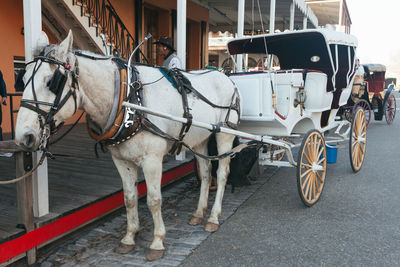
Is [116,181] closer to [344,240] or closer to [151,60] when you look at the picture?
[344,240]

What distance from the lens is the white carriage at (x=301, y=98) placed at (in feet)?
14.3

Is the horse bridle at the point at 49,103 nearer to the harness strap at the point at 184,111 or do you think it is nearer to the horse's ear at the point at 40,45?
the horse's ear at the point at 40,45

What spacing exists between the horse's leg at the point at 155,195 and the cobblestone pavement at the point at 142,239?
9 cm

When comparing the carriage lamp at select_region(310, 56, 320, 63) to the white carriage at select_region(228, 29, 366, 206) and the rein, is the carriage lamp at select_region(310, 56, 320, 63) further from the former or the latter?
the rein

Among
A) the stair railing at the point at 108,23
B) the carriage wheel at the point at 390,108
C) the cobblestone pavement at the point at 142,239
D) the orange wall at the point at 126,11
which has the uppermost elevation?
the orange wall at the point at 126,11

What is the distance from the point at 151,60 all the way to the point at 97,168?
739 cm

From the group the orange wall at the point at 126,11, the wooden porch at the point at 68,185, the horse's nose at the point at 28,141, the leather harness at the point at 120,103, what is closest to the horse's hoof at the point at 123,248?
the wooden porch at the point at 68,185

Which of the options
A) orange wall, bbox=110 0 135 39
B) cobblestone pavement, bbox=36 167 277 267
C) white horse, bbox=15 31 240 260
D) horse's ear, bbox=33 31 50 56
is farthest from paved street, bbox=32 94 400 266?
orange wall, bbox=110 0 135 39

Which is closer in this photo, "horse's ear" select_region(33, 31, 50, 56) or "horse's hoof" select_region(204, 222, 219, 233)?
"horse's ear" select_region(33, 31, 50, 56)

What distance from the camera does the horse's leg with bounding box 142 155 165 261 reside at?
9.84 feet

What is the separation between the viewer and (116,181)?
4.53m

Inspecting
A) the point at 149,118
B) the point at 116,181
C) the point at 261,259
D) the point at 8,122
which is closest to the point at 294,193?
the point at 261,259

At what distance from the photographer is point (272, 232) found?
12.4ft

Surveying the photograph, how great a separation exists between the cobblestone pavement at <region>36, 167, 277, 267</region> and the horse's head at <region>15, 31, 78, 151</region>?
4.67 ft
